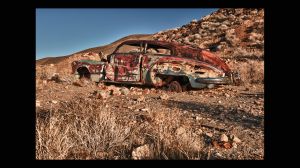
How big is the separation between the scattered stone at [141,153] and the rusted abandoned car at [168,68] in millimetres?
5648

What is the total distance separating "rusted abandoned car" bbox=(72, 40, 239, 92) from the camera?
32.7ft

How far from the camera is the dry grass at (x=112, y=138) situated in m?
4.45

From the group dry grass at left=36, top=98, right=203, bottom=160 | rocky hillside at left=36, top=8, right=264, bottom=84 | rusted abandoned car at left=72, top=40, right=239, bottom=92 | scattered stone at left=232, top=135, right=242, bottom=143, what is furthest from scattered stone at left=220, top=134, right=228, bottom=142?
rocky hillside at left=36, top=8, right=264, bottom=84

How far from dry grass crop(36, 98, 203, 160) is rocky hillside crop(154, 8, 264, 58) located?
14.7 metres

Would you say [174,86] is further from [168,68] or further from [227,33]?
[227,33]

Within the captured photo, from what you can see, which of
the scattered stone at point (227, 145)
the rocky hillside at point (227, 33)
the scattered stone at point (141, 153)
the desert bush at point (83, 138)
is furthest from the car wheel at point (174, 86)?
the rocky hillside at point (227, 33)

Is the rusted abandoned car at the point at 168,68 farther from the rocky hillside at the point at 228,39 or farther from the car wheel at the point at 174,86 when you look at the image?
the rocky hillside at the point at 228,39

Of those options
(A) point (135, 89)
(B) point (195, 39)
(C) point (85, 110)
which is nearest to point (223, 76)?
(A) point (135, 89)

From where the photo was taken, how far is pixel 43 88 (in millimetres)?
9531

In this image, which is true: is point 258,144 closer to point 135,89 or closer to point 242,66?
point 135,89

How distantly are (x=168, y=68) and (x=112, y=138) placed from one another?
528cm

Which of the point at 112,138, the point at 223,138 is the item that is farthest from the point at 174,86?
the point at 112,138

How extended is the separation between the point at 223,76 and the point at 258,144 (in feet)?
17.4
